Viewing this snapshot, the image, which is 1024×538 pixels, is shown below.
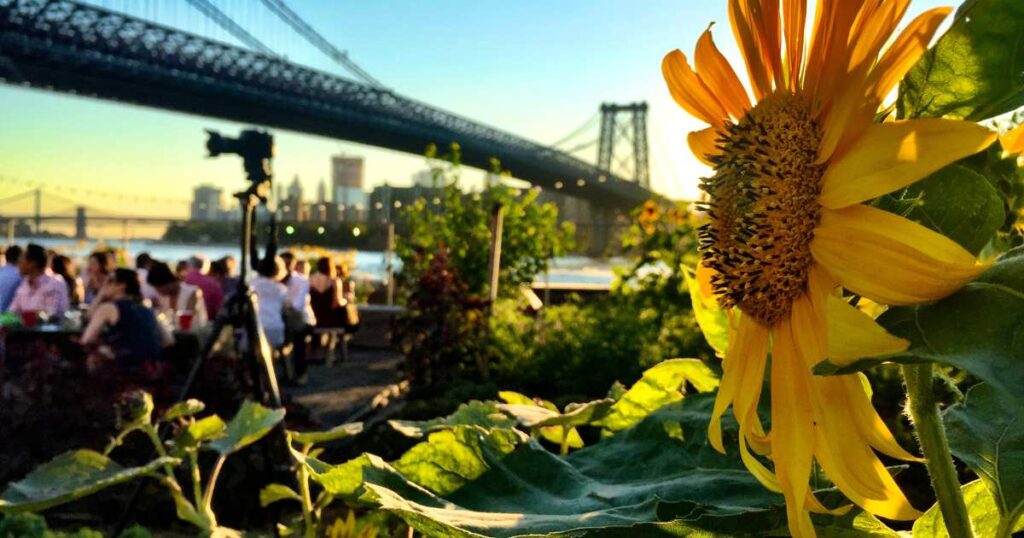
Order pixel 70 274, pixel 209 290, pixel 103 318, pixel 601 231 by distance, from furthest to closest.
A: pixel 601 231 → pixel 70 274 → pixel 209 290 → pixel 103 318

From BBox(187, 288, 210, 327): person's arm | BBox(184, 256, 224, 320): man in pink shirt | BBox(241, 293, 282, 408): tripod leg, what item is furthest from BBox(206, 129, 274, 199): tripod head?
BBox(184, 256, 224, 320): man in pink shirt

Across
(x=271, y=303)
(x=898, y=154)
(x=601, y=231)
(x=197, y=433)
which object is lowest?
(x=271, y=303)

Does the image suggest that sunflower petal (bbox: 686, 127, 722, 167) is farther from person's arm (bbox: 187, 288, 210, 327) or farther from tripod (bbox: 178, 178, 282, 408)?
person's arm (bbox: 187, 288, 210, 327)

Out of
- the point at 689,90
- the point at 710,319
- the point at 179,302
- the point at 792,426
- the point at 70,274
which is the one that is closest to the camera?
the point at 792,426

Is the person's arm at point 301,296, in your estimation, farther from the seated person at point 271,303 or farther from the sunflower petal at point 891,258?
the sunflower petal at point 891,258

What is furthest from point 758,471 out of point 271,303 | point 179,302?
point 179,302

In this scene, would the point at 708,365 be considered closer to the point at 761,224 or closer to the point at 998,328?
the point at 761,224

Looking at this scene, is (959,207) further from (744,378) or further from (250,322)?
(250,322)

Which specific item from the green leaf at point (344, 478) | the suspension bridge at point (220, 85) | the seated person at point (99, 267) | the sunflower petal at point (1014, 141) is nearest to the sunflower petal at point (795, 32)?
the sunflower petal at point (1014, 141)
